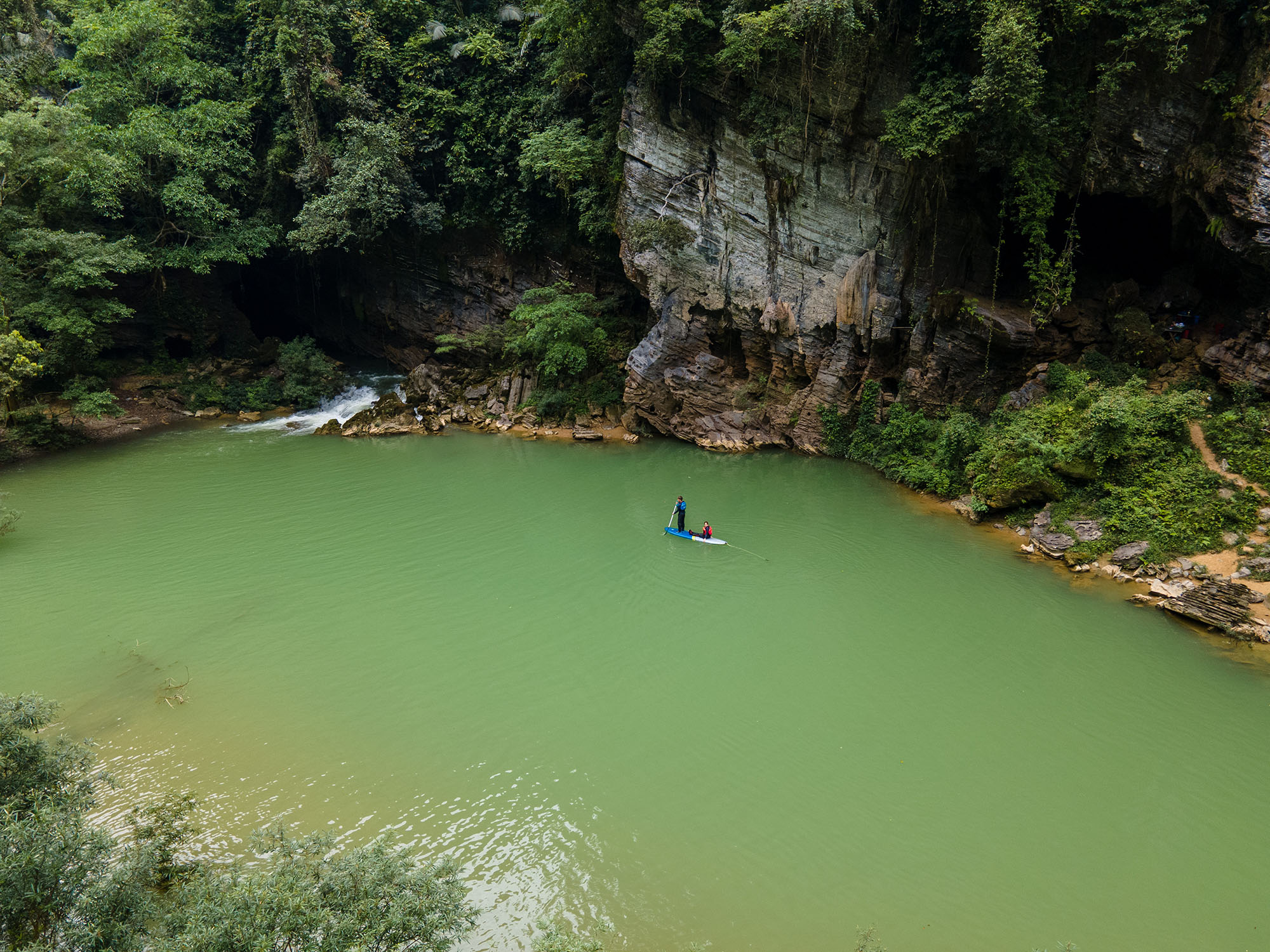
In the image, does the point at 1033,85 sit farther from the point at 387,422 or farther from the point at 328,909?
the point at 387,422

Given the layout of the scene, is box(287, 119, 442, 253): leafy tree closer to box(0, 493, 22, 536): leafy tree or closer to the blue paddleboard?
box(0, 493, 22, 536): leafy tree

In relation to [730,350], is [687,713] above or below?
below

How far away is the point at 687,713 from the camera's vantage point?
845 centimetres

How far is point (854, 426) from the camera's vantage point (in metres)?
17.6

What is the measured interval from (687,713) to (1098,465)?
30.4 ft

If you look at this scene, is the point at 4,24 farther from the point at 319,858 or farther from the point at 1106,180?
the point at 1106,180

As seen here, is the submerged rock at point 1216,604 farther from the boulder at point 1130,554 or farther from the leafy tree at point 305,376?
the leafy tree at point 305,376

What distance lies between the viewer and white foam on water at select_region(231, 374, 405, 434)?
21641mm

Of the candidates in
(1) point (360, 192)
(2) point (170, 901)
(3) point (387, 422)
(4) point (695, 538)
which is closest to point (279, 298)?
(1) point (360, 192)

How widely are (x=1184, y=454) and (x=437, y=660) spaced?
1281cm

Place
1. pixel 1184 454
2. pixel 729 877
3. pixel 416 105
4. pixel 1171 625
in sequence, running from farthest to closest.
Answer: pixel 416 105 < pixel 1184 454 < pixel 1171 625 < pixel 729 877

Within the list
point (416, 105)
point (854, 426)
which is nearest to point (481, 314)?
point (416, 105)

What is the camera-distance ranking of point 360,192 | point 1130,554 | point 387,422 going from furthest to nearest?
point 387,422, point 360,192, point 1130,554

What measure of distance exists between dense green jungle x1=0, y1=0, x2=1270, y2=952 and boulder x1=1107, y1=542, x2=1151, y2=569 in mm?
160
